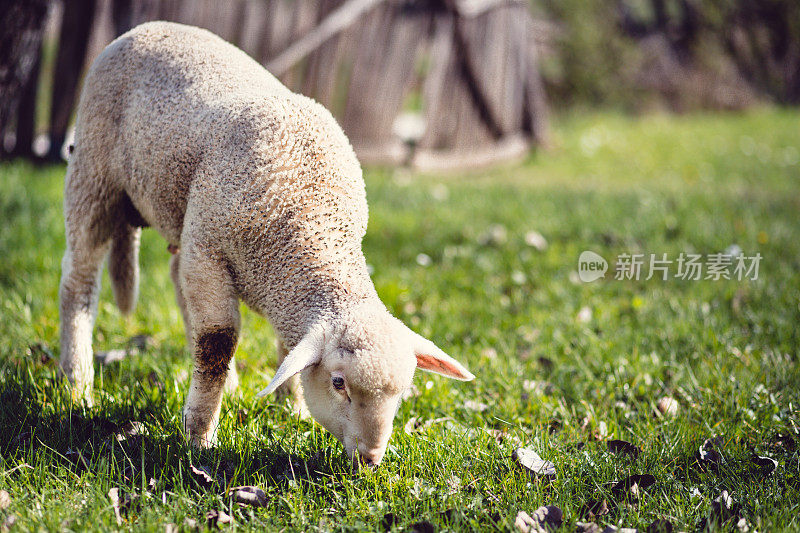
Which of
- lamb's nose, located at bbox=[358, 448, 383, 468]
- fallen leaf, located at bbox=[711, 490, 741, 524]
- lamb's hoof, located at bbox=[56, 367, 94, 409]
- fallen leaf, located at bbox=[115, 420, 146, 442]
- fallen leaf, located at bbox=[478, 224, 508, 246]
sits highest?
lamb's nose, located at bbox=[358, 448, 383, 468]

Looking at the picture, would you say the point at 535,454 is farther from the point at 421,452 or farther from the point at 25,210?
the point at 25,210

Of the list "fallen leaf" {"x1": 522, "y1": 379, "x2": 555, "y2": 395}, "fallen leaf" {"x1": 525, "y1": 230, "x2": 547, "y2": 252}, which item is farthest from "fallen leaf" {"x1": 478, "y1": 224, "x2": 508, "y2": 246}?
"fallen leaf" {"x1": 522, "y1": 379, "x2": 555, "y2": 395}

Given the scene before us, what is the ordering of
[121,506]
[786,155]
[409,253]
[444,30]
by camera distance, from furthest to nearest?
[786,155]
[444,30]
[409,253]
[121,506]

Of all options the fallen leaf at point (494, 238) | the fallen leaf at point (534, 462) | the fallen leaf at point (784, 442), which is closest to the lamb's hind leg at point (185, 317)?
the fallen leaf at point (534, 462)

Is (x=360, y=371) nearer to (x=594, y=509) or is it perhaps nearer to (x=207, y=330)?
(x=207, y=330)

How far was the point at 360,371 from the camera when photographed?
2.28 meters

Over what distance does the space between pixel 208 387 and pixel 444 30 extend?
6146mm

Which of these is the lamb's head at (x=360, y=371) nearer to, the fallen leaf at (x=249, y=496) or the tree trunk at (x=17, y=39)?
the fallen leaf at (x=249, y=496)

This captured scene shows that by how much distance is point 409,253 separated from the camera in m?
5.06

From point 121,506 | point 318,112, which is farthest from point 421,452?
point 318,112

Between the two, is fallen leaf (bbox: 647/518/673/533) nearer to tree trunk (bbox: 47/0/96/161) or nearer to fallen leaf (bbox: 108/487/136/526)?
fallen leaf (bbox: 108/487/136/526)

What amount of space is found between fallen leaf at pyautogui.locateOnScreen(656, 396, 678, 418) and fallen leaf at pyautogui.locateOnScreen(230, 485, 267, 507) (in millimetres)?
1836

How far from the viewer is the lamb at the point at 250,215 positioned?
238 cm

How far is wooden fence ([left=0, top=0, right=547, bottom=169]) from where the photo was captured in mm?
5727
